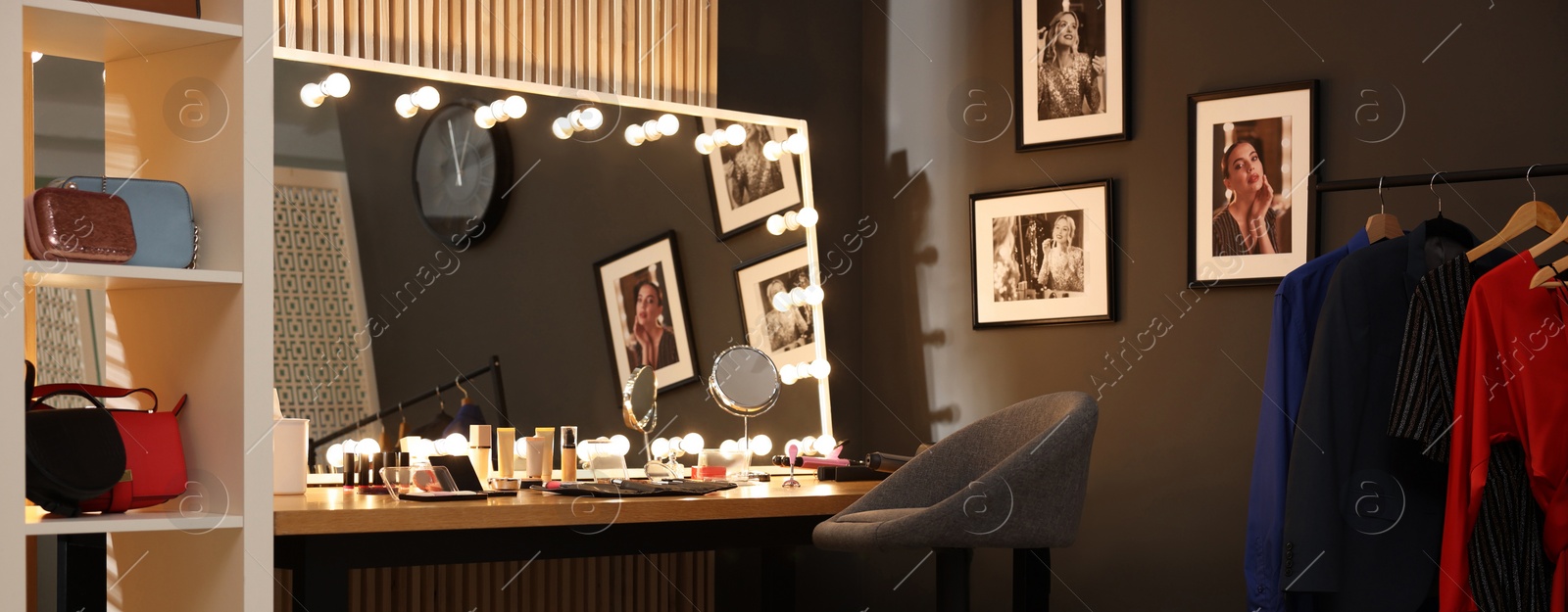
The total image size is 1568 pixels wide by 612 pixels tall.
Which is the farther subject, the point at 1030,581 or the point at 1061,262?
the point at 1061,262

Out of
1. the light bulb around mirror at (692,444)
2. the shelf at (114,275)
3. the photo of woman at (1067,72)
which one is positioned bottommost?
the light bulb around mirror at (692,444)

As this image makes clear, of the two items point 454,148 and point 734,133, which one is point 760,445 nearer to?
point 734,133

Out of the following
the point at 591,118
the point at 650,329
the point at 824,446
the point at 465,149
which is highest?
the point at 591,118

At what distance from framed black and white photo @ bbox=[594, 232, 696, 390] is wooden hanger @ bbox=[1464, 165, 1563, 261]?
1879mm

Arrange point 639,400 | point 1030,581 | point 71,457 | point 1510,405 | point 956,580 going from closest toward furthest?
point 71,457 < point 1510,405 < point 956,580 < point 1030,581 < point 639,400

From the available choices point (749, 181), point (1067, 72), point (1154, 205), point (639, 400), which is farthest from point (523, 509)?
point (1067, 72)

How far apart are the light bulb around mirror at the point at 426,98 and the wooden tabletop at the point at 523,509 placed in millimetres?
933

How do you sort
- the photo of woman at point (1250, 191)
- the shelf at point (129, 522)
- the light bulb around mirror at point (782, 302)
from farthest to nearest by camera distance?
the light bulb around mirror at point (782, 302) < the photo of woman at point (1250, 191) < the shelf at point (129, 522)

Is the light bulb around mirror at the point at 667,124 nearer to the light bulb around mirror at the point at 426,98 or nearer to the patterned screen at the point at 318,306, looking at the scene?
the light bulb around mirror at the point at 426,98

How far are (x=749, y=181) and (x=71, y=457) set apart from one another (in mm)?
2061

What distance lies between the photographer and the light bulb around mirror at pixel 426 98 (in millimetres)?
3057

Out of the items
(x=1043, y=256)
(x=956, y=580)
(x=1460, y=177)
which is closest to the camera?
(x=956, y=580)

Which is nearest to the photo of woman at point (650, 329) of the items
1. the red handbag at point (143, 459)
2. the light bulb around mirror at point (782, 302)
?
the light bulb around mirror at point (782, 302)

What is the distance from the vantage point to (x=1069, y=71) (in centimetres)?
338
